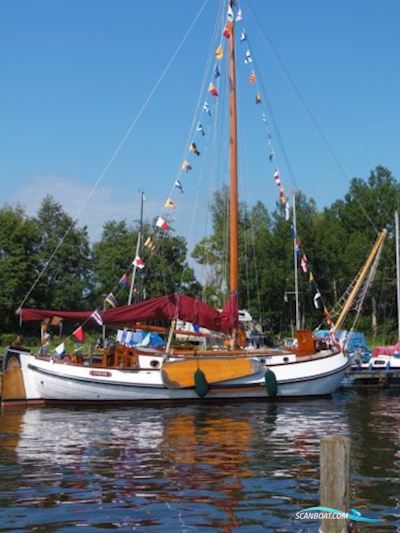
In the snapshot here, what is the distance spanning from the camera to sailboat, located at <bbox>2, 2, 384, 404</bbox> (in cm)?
2972

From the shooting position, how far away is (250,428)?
22.8 m

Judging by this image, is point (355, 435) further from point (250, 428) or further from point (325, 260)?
point (325, 260)

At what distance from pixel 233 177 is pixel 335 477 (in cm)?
2684

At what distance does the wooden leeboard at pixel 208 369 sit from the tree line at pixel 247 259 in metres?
Result: 35.7

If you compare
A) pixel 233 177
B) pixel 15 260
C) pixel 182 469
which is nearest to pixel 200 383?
pixel 233 177

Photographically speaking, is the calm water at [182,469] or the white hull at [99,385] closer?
the calm water at [182,469]

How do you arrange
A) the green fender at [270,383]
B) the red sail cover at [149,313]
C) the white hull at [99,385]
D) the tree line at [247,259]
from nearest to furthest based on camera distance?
the white hull at [99,385], the green fender at [270,383], the red sail cover at [149,313], the tree line at [247,259]

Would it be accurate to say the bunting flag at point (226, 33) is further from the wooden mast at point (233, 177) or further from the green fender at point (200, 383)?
the green fender at point (200, 383)

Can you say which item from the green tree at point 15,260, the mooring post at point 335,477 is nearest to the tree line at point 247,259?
the green tree at point 15,260

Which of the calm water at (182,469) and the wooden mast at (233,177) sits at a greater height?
the wooden mast at (233,177)

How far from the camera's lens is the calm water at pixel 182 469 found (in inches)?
481

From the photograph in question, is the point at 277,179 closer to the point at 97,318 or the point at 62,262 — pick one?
the point at 97,318

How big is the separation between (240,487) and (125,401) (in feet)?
53.0

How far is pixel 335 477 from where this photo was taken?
8.46m
